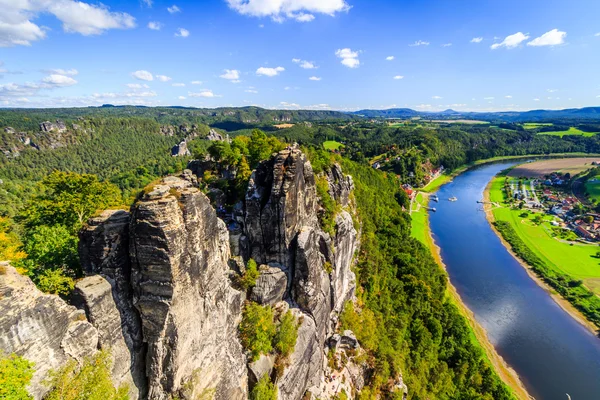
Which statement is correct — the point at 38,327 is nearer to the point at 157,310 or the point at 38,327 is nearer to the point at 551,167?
the point at 157,310

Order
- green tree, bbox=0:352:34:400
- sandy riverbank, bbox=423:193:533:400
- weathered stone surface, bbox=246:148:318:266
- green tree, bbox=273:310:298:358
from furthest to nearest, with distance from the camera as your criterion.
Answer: sandy riverbank, bbox=423:193:533:400
weathered stone surface, bbox=246:148:318:266
green tree, bbox=273:310:298:358
green tree, bbox=0:352:34:400

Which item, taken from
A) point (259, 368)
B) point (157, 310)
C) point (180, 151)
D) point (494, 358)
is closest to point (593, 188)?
point (494, 358)

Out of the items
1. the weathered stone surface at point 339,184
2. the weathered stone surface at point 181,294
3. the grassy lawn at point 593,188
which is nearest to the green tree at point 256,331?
the weathered stone surface at point 181,294

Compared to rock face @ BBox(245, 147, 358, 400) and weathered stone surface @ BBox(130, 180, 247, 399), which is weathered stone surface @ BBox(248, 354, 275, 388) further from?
rock face @ BBox(245, 147, 358, 400)

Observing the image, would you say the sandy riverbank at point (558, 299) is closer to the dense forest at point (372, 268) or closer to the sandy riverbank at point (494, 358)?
the sandy riverbank at point (494, 358)

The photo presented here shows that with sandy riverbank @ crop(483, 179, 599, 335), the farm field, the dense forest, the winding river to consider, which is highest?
the dense forest

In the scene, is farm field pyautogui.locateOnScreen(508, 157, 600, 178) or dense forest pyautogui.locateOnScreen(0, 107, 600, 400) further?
farm field pyautogui.locateOnScreen(508, 157, 600, 178)

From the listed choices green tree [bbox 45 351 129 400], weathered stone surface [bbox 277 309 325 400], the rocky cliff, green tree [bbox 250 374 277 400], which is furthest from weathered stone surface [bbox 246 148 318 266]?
green tree [bbox 45 351 129 400]

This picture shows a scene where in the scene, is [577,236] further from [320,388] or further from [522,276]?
[320,388]
